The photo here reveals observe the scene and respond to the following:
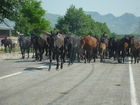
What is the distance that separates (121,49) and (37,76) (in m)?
15.0

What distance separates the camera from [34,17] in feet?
226

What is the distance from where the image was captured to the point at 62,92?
41.0 ft

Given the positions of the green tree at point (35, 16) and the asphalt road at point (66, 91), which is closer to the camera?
the asphalt road at point (66, 91)

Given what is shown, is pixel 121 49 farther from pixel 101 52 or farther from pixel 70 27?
pixel 70 27

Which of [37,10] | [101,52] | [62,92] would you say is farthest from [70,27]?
[62,92]

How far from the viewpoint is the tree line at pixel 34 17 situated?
2812cm

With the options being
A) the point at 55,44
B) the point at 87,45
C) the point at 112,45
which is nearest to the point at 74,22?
the point at 112,45

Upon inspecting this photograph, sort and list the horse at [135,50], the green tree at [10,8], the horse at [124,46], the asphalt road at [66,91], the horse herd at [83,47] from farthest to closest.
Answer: the horse at [124,46] → the horse at [135,50] → the green tree at [10,8] → the horse herd at [83,47] → the asphalt road at [66,91]

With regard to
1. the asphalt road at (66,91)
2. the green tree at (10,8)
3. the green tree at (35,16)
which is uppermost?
the green tree at (35,16)

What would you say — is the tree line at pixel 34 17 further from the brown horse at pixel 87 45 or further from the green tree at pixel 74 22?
the brown horse at pixel 87 45

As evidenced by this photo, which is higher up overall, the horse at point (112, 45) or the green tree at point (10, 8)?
the green tree at point (10, 8)

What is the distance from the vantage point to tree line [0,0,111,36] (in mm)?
28122

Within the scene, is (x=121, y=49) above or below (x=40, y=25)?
below

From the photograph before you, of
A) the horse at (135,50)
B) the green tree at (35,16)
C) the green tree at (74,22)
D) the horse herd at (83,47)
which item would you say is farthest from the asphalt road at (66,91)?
the green tree at (74,22)
